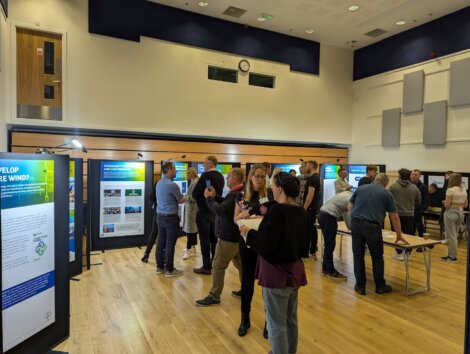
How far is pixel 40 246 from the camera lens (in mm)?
2211

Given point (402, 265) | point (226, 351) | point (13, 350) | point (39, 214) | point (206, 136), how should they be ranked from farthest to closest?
point (206, 136) → point (402, 265) → point (226, 351) → point (39, 214) → point (13, 350)

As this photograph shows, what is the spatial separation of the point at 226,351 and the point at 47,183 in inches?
80.8

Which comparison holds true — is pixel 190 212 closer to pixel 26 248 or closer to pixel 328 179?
pixel 26 248

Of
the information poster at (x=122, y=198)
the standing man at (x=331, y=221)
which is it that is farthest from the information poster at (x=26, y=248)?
the information poster at (x=122, y=198)

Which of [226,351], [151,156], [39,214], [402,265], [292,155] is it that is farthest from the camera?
[292,155]

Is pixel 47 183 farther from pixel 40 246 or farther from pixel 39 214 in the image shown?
pixel 40 246

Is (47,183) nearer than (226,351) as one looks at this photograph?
Yes

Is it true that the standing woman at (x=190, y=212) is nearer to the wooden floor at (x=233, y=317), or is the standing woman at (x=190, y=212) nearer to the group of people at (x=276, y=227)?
the group of people at (x=276, y=227)

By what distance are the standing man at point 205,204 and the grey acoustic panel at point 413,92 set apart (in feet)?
23.1

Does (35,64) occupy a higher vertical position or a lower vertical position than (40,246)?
higher

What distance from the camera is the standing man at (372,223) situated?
4219mm

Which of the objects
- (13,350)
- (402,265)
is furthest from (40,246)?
(402,265)

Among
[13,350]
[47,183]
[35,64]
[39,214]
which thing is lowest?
[13,350]

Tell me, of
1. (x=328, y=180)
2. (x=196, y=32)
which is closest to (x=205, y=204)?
(x=196, y=32)
